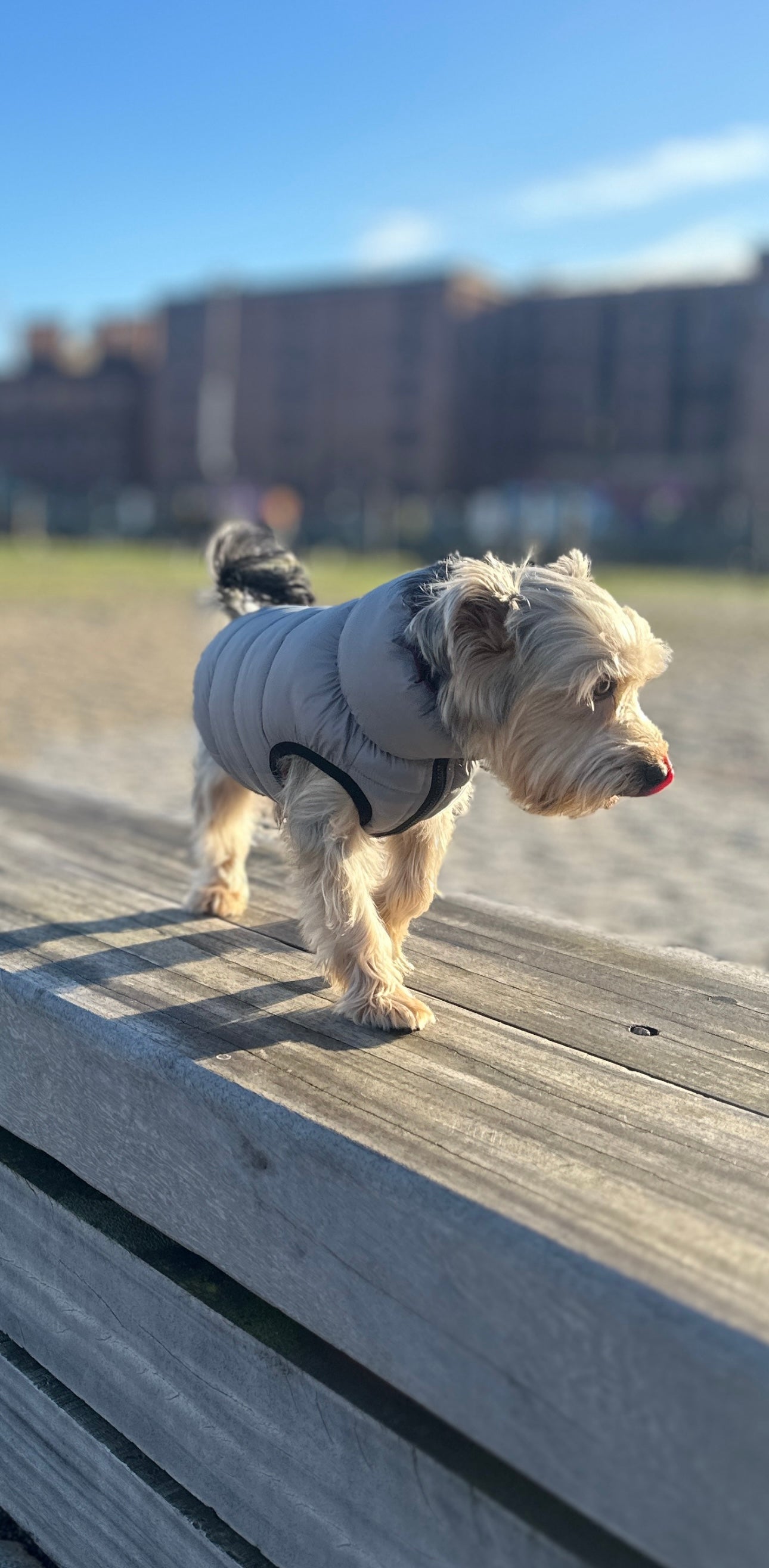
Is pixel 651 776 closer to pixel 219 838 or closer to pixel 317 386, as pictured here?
pixel 219 838

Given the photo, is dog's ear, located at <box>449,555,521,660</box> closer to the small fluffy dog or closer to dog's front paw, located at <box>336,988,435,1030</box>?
the small fluffy dog

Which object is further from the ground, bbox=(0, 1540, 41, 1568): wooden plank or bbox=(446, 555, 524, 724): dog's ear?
bbox=(446, 555, 524, 724): dog's ear

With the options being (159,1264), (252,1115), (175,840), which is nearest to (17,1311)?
(159,1264)

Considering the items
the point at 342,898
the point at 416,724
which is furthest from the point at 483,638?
the point at 342,898

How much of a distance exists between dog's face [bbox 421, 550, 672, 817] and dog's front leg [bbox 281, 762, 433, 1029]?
0.33 meters

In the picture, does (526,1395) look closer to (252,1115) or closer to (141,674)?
(252,1115)

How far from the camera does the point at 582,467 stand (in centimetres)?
6031

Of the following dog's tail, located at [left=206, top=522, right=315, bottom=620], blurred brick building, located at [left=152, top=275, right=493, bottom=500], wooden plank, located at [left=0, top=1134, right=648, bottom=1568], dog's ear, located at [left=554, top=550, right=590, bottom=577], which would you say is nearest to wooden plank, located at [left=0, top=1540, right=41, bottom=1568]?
wooden plank, located at [left=0, top=1134, right=648, bottom=1568]

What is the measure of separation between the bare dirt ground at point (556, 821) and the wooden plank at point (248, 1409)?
2126 millimetres

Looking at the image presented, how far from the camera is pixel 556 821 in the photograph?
815 centimetres

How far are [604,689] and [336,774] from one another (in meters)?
0.56

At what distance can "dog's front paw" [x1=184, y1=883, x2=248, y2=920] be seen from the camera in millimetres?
3316

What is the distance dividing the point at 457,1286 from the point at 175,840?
2.70 m

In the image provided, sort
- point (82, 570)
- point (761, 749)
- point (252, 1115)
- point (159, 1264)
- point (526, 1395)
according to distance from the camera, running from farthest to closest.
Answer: point (82, 570) → point (761, 749) → point (159, 1264) → point (252, 1115) → point (526, 1395)
